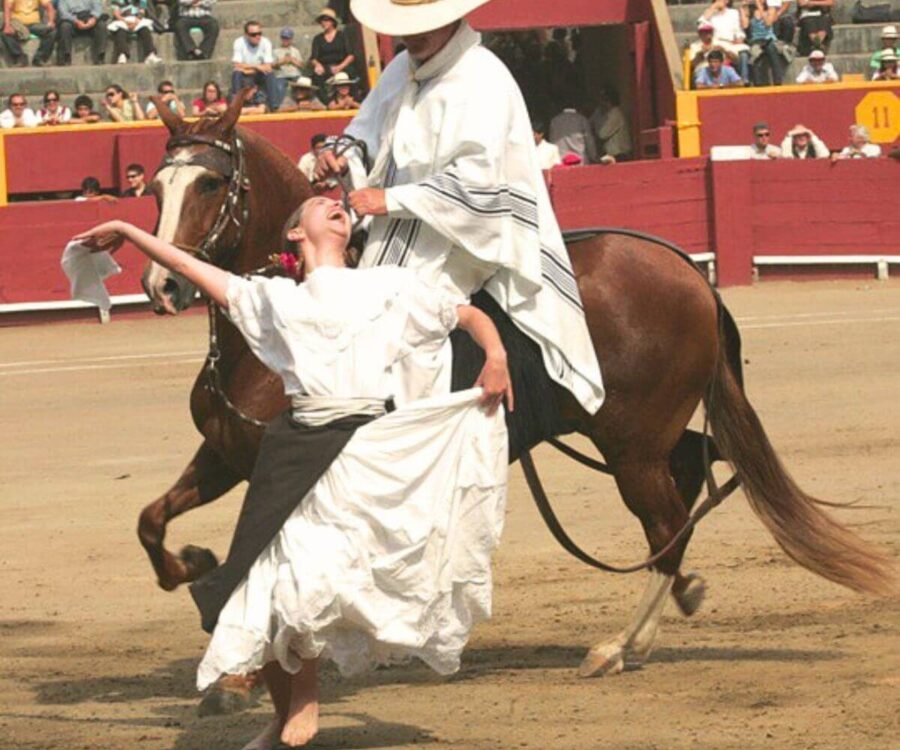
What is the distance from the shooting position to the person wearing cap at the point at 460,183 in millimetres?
6055

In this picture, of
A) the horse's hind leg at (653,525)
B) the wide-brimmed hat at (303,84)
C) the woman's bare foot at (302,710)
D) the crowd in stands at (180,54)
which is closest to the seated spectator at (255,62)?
the crowd in stands at (180,54)

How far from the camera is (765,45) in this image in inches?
866

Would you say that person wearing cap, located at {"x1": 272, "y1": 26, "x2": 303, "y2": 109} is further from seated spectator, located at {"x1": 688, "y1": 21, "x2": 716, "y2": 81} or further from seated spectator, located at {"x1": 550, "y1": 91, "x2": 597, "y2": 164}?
seated spectator, located at {"x1": 688, "y1": 21, "x2": 716, "y2": 81}

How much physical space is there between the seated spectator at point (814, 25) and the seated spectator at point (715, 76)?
4.85ft

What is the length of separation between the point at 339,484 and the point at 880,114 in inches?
645

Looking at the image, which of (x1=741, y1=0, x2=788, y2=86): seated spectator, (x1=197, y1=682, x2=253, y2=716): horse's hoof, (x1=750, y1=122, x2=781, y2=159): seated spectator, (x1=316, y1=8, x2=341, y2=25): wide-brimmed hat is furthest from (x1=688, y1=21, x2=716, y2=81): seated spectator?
(x1=197, y1=682, x2=253, y2=716): horse's hoof

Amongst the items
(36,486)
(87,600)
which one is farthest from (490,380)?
(36,486)

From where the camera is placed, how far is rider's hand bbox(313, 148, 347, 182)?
6.33m

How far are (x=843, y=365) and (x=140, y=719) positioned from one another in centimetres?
838

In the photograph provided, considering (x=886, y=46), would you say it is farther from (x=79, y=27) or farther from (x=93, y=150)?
(x=79, y=27)

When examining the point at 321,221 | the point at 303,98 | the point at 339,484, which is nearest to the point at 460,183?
the point at 321,221

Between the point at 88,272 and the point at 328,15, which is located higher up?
the point at 328,15

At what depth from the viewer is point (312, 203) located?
5.27 meters

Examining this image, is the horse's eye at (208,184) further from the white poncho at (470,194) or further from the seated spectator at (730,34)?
the seated spectator at (730,34)
